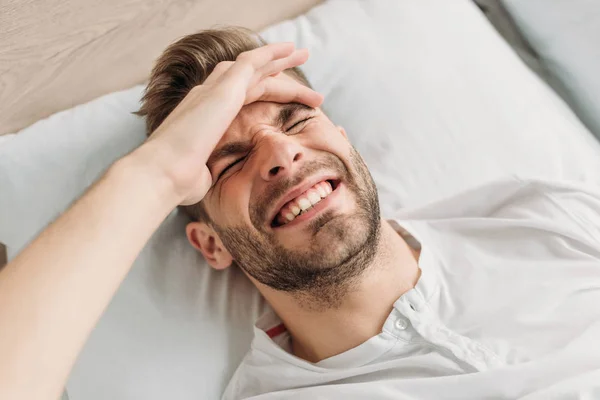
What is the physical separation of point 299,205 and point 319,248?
0.27 feet

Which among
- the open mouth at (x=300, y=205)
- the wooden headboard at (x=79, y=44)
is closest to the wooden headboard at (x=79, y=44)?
the wooden headboard at (x=79, y=44)

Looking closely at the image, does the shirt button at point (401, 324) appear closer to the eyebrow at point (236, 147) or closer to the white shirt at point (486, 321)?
the white shirt at point (486, 321)

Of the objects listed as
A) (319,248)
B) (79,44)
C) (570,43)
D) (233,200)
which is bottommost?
(570,43)

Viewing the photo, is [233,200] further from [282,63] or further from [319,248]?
[282,63]

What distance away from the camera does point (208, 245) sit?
112cm

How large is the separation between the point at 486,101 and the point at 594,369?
0.69 metres

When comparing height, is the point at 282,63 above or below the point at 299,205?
above

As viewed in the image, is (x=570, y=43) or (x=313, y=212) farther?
(x=570, y=43)

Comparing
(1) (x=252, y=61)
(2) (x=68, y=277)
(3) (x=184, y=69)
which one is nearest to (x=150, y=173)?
(2) (x=68, y=277)

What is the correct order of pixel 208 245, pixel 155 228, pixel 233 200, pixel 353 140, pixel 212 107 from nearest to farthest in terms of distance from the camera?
1. pixel 155 228
2. pixel 212 107
3. pixel 233 200
4. pixel 208 245
5. pixel 353 140

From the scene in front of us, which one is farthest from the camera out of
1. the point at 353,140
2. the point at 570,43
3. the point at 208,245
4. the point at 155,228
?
the point at 570,43

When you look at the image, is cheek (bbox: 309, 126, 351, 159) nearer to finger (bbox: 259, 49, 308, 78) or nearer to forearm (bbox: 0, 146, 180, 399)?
finger (bbox: 259, 49, 308, 78)

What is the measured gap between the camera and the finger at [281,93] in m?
0.99

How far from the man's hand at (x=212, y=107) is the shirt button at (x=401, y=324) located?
16.2 inches
